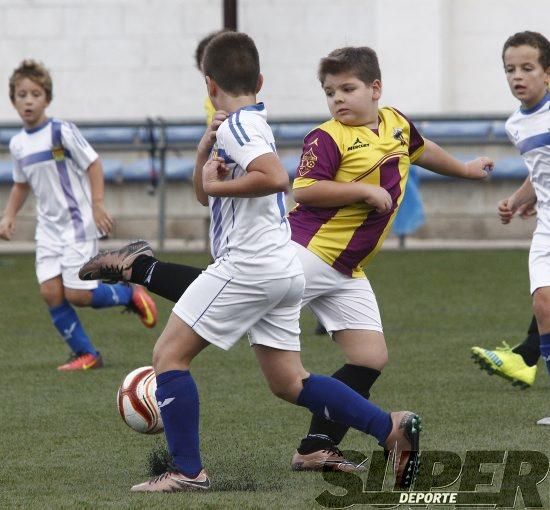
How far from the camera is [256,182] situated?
4.64 meters

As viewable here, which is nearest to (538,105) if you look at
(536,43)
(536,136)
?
(536,136)

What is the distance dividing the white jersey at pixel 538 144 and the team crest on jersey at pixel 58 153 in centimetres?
288

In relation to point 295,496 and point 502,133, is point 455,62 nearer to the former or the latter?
point 502,133

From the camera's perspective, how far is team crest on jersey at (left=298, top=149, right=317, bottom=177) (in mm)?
5309

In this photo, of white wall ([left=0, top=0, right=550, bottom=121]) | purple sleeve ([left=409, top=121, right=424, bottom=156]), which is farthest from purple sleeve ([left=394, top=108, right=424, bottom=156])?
white wall ([left=0, top=0, right=550, bottom=121])

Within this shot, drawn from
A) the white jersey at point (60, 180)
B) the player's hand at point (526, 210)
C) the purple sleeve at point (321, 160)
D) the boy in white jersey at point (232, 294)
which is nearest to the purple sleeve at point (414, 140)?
the purple sleeve at point (321, 160)

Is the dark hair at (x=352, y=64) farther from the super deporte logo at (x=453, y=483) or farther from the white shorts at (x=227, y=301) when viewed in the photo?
the super deporte logo at (x=453, y=483)

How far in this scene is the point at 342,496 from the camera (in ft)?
15.4

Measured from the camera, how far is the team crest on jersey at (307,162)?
5309mm

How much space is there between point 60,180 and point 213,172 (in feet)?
12.2

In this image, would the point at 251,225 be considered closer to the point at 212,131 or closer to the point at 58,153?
the point at 212,131

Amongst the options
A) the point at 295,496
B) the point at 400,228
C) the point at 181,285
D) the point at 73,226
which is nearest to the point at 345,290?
the point at 181,285

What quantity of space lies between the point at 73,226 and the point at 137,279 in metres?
3.22

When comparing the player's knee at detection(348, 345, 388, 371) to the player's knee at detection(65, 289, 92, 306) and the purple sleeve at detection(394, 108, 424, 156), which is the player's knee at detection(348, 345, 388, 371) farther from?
the player's knee at detection(65, 289, 92, 306)
